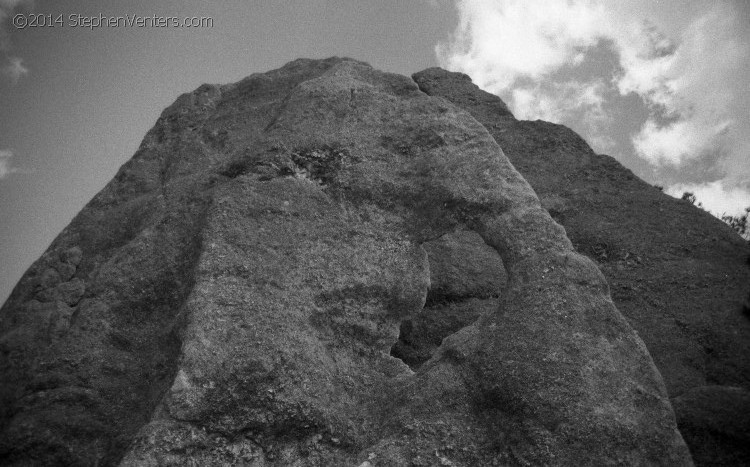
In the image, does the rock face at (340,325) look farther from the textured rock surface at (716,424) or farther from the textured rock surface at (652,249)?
the textured rock surface at (652,249)

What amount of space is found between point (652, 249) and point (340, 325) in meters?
6.44

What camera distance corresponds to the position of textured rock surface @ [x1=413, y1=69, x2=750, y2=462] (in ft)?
28.3

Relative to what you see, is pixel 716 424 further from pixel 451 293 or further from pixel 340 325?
pixel 340 325

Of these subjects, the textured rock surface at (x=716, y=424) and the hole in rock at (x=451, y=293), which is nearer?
the textured rock surface at (x=716, y=424)

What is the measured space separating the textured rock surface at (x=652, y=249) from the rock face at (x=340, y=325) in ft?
6.41

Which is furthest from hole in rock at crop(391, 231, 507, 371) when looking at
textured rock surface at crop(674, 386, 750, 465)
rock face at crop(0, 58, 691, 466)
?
textured rock surface at crop(674, 386, 750, 465)

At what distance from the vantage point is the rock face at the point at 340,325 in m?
6.35

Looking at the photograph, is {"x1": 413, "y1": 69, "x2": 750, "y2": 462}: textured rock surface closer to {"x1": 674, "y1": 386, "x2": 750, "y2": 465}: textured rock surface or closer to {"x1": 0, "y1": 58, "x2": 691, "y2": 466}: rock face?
{"x1": 674, "y1": 386, "x2": 750, "y2": 465}: textured rock surface

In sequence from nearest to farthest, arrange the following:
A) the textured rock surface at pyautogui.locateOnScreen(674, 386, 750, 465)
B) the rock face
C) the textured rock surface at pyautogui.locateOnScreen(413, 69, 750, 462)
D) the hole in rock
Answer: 1. the rock face
2. the textured rock surface at pyautogui.locateOnScreen(674, 386, 750, 465)
3. the textured rock surface at pyautogui.locateOnScreen(413, 69, 750, 462)
4. the hole in rock

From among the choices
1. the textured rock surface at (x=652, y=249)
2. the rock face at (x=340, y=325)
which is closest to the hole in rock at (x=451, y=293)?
the rock face at (x=340, y=325)

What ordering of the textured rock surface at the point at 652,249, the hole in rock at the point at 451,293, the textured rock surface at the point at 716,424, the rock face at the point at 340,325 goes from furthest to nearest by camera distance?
the hole in rock at the point at 451,293 < the textured rock surface at the point at 652,249 < the textured rock surface at the point at 716,424 < the rock face at the point at 340,325

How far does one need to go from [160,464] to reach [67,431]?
7.55 feet

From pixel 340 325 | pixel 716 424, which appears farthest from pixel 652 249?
pixel 340 325

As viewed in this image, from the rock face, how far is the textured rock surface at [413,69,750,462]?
1.95 m
